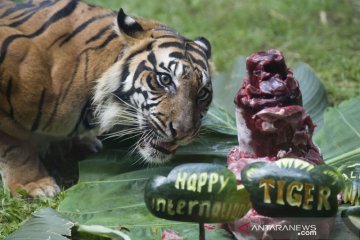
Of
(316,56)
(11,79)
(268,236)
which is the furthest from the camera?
(316,56)

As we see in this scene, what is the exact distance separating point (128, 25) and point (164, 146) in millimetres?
583

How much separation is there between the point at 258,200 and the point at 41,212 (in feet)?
3.06

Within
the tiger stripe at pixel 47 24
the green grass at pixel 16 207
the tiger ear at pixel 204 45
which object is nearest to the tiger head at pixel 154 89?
the tiger ear at pixel 204 45

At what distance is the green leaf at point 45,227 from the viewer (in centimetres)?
261

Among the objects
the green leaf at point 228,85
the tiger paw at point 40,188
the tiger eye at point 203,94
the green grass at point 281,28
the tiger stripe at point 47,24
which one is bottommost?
the green grass at point 281,28

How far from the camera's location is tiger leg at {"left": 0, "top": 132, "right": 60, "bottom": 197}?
3539 mm

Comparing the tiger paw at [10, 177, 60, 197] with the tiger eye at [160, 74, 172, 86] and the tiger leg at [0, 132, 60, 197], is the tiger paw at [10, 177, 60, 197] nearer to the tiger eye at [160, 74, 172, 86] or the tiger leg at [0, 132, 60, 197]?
the tiger leg at [0, 132, 60, 197]

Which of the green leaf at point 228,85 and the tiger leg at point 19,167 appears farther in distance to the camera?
the green leaf at point 228,85

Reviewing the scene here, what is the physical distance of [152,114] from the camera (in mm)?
3168

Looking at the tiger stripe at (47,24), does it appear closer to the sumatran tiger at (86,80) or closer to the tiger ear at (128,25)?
the sumatran tiger at (86,80)

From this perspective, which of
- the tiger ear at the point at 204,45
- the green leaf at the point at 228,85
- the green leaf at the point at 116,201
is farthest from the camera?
the green leaf at the point at 228,85

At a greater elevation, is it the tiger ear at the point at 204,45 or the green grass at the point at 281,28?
the tiger ear at the point at 204,45

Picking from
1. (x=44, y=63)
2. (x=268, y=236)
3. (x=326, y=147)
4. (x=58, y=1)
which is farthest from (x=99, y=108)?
(x=268, y=236)

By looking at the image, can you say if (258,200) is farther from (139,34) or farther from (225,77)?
(225,77)
